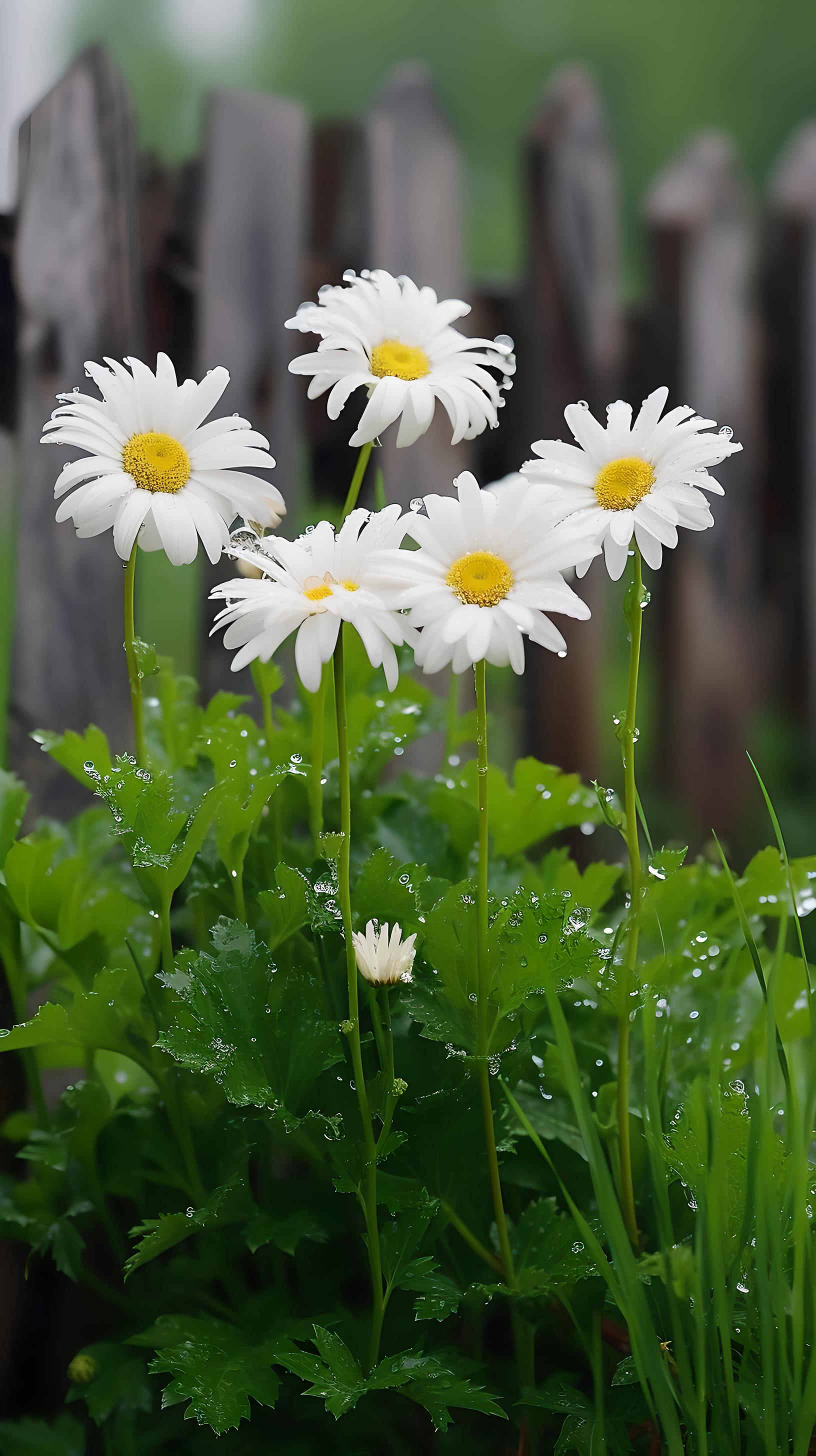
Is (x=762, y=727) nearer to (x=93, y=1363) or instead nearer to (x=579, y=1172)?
(x=579, y=1172)

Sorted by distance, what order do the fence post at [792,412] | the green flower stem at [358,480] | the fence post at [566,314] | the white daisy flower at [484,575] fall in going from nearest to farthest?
the white daisy flower at [484,575]
the green flower stem at [358,480]
the fence post at [566,314]
the fence post at [792,412]

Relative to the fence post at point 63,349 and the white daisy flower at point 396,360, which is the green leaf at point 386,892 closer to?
the white daisy flower at point 396,360

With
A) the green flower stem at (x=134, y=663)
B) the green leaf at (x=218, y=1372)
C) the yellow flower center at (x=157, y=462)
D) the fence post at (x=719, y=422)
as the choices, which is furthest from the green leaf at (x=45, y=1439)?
the fence post at (x=719, y=422)

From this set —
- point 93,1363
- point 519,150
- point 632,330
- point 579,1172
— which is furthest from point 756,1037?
point 519,150

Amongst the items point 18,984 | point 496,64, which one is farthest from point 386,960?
point 496,64

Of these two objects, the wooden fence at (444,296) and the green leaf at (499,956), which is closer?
the green leaf at (499,956)

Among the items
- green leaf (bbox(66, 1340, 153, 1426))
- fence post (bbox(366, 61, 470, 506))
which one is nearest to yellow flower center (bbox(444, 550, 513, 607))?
green leaf (bbox(66, 1340, 153, 1426))

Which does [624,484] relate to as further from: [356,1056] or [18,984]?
[18,984]
